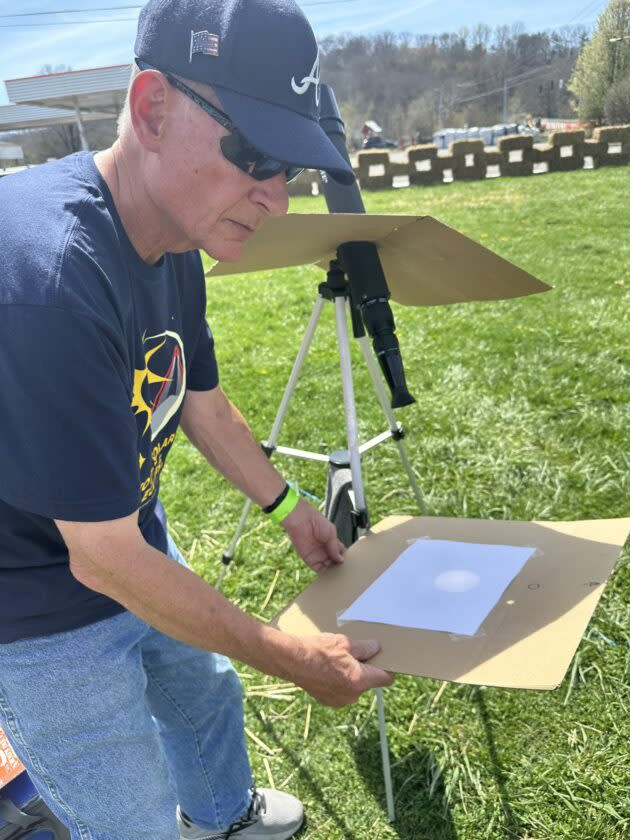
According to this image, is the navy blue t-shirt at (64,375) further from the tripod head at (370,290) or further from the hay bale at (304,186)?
the hay bale at (304,186)

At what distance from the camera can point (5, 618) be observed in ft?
4.66

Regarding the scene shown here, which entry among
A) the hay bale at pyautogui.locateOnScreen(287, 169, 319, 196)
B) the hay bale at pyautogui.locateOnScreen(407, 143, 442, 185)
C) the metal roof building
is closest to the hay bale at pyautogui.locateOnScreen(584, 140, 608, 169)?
the hay bale at pyautogui.locateOnScreen(407, 143, 442, 185)

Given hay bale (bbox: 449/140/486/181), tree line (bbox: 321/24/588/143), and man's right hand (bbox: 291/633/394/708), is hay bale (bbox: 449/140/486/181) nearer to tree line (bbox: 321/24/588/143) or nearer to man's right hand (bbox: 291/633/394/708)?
tree line (bbox: 321/24/588/143)

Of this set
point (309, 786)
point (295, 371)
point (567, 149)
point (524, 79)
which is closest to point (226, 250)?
point (295, 371)

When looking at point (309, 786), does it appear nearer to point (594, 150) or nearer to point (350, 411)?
point (350, 411)

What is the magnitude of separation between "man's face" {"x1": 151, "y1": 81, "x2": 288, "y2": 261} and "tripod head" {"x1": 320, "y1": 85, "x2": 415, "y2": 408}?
2.05 feet

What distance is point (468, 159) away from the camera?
54.6ft

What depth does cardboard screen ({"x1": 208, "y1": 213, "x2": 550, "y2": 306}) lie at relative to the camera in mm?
1898

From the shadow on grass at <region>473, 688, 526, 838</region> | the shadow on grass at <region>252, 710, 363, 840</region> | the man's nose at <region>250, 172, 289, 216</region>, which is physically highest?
the man's nose at <region>250, 172, 289, 216</region>

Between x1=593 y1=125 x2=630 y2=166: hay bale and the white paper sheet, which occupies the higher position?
x1=593 y1=125 x2=630 y2=166: hay bale

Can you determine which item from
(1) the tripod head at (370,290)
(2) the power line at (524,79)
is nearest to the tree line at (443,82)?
(2) the power line at (524,79)

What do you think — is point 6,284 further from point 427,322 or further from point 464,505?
point 427,322

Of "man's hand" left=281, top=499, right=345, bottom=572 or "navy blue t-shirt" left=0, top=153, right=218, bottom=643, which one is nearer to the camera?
"navy blue t-shirt" left=0, top=153, right=218, bottom=643

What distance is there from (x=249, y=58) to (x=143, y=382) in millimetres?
640
